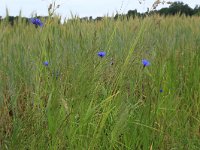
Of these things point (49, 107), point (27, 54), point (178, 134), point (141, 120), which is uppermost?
point (27, 54)

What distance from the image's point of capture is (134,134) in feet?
4.90

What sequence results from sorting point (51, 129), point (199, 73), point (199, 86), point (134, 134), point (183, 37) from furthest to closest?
point (183, 37) → point (199, 73) → point (199, 86) → point (134, 134) → point (51, 129)

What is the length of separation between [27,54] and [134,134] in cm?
58

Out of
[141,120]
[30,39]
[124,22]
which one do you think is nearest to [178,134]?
[141,120]

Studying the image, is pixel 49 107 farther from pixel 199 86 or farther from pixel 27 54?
pixel 199 86

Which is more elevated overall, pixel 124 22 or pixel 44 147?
pixel 124 22

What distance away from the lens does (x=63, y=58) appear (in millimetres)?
1737

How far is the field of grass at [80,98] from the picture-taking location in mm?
1264

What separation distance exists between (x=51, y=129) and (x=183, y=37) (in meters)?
2.07

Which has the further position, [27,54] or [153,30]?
[153,30]

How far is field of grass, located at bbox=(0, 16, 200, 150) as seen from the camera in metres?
1.26

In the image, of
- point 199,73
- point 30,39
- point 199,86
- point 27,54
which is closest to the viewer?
point 27,54

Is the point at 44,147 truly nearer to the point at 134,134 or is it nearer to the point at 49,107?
the point at 49,107

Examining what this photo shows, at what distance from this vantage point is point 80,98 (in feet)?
4.19
